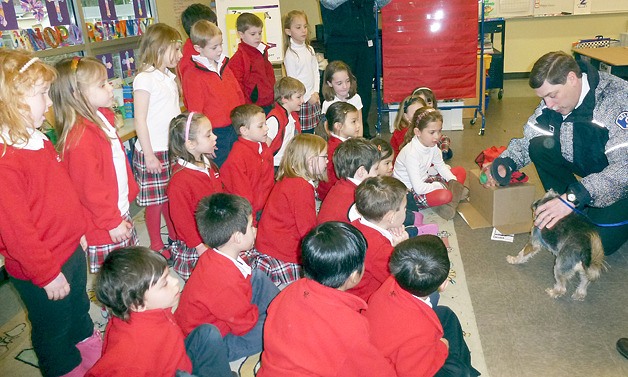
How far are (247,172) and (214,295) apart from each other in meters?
1.22

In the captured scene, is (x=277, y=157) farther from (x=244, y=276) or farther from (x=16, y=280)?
(x=16, y=280)

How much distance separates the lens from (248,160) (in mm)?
3045

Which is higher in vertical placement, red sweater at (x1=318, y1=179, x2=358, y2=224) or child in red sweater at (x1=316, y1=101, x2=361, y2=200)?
child in red sweater at (x1=316, y1=101, x2=361, y2=200)

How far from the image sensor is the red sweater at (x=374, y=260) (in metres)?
2.17

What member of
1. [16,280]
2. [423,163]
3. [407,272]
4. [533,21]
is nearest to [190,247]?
[16,280]

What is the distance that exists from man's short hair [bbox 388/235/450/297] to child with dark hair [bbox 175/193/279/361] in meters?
0.65

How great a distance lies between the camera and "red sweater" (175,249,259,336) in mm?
1942

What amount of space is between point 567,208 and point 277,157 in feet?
6.88

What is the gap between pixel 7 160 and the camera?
5.29 ft

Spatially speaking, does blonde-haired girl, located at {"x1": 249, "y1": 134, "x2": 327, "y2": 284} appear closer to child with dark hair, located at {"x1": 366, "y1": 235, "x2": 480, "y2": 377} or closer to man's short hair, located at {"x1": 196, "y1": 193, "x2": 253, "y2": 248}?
man's short hair, located at {"x1": 196, "y1": 193, "x2": 253, "y2": 248}

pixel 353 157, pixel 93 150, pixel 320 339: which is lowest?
pixel 320 339

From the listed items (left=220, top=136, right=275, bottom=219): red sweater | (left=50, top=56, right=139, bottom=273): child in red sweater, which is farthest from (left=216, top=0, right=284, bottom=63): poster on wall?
(left=50, top=56, right=139, bottom=273): child in red sweater

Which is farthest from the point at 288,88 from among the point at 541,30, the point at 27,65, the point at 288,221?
the point at 541,30

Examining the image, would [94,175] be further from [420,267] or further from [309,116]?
[309,116]
